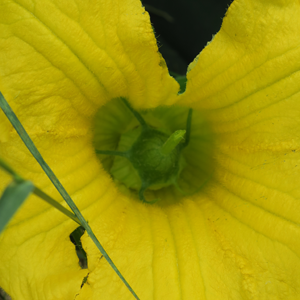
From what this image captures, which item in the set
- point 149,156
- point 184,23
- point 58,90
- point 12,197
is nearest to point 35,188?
point 12,197

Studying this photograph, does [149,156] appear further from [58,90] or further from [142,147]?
[58,90]

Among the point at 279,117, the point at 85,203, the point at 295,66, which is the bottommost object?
the point at 85,203

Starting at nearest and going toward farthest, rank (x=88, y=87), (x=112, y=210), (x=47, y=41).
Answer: (x=47, y=41), (x=88, y=87), (x=112, y=210)

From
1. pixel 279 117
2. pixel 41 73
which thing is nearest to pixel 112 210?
pixel 41 73

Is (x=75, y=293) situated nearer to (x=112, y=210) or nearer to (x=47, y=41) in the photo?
(x=112, y=210)

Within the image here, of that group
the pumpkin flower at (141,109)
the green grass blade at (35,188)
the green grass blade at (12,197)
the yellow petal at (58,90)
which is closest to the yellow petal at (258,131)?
the pumpkin flower at (141,109)
